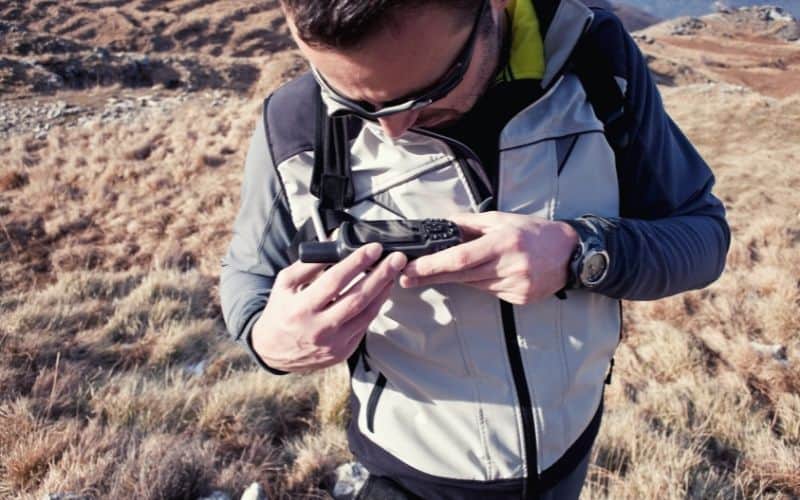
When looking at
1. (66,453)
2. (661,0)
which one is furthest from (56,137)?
(661,0)

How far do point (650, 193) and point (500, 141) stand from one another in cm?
47

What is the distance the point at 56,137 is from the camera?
1230 centimetres

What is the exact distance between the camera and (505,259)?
1155 mm

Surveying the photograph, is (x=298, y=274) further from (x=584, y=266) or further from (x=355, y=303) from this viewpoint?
(x=584, y=266)

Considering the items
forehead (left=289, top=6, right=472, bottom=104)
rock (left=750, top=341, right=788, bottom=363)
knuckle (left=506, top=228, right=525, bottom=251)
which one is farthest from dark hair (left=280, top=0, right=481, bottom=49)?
rock (left=750, top=341, right=788, bottom=363)

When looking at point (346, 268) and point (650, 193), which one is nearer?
point (346, 268)

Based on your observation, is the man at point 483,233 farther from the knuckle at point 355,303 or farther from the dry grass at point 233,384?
the dry grass at point 233,384

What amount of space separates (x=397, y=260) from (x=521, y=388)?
477mm

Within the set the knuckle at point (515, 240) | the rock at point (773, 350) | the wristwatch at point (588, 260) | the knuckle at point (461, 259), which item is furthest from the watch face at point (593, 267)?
the rock at point (773, 350)

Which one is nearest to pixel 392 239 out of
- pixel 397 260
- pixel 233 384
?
pixel 397 260

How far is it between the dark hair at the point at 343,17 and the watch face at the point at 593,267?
592 mm

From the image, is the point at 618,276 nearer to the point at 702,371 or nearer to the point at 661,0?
the point at 702,371

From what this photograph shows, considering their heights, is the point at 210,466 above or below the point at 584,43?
below

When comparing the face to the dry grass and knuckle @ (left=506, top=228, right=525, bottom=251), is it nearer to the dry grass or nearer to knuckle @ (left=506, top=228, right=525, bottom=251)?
knuckle @ (left=506, top=228, right=525, bottom=251)
